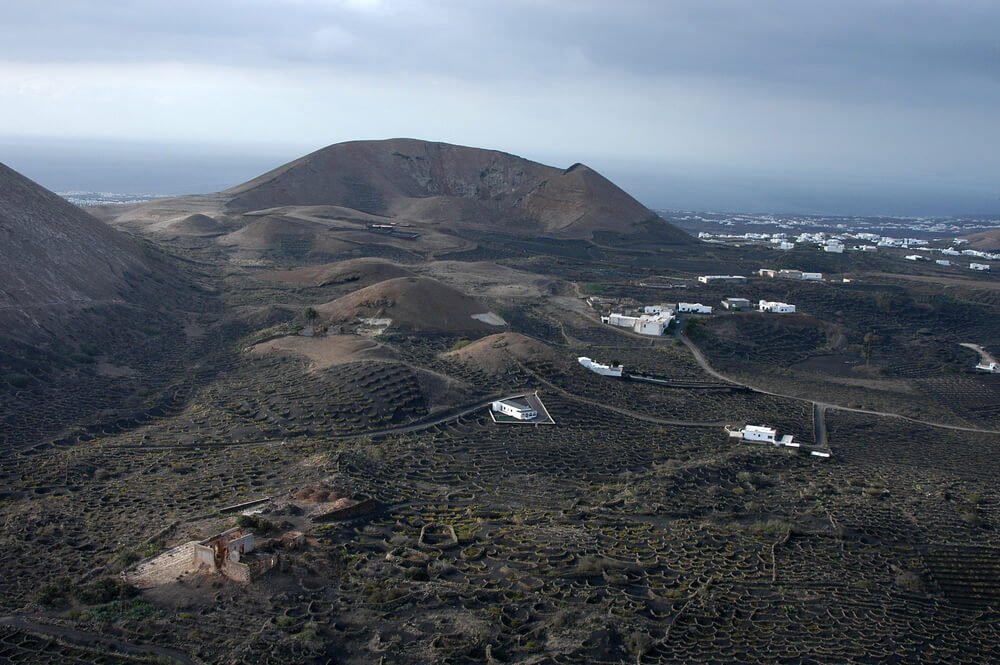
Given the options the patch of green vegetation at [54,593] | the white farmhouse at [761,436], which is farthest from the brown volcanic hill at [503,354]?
the patch of green vegetation at [54,593]

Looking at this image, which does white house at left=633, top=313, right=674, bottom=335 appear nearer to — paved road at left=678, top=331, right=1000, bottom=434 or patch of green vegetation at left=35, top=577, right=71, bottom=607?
paved road at left=678, top=331, right=1000, bottom=434

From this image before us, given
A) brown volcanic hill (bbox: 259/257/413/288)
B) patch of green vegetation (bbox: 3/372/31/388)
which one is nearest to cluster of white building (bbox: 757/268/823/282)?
brown volcanic hill (bbox: 259/257/413/288)

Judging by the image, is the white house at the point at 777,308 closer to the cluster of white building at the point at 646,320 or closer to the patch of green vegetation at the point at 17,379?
the cluster of white building at the point at 646,320

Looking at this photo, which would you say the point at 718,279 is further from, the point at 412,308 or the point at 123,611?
the point at 123,611

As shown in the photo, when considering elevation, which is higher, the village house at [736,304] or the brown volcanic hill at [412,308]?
the brown volcanic hill at [412,308]

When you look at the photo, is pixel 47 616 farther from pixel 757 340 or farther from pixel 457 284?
pixel 457 284

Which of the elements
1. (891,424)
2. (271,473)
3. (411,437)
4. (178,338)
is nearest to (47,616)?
(271,473)

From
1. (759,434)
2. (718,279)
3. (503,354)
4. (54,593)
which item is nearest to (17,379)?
(54,593)
